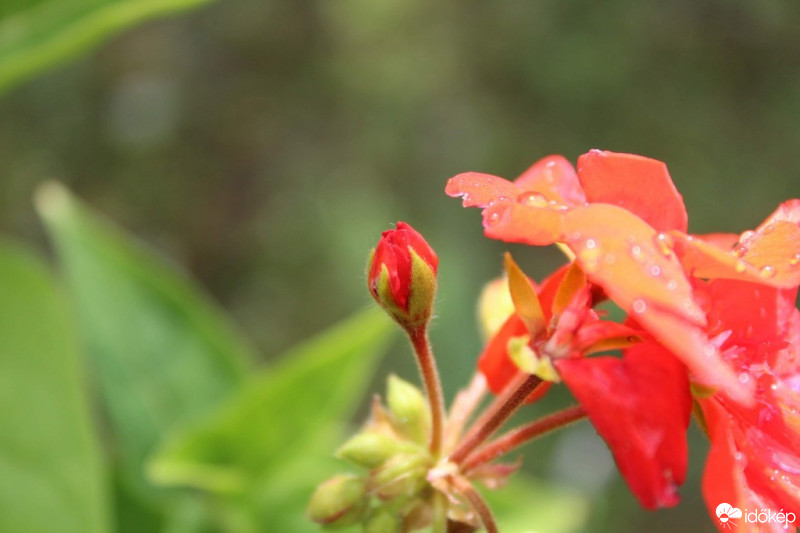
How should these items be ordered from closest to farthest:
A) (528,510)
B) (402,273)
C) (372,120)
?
(402,273) < (528,510) < (372,120)

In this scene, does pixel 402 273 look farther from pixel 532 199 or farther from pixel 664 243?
pixel 664 243

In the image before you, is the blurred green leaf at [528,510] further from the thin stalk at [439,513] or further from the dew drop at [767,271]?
the dew drop at [767,271]

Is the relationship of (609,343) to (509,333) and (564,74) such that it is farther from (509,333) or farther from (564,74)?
(564,74)

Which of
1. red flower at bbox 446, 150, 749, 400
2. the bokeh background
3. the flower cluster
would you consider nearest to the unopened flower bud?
the flower cluster

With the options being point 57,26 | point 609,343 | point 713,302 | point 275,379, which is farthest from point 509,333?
point 57,26

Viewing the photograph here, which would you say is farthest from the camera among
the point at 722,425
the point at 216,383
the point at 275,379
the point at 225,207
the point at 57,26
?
the point at 225,207

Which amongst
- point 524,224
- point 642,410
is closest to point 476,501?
point 642,410
